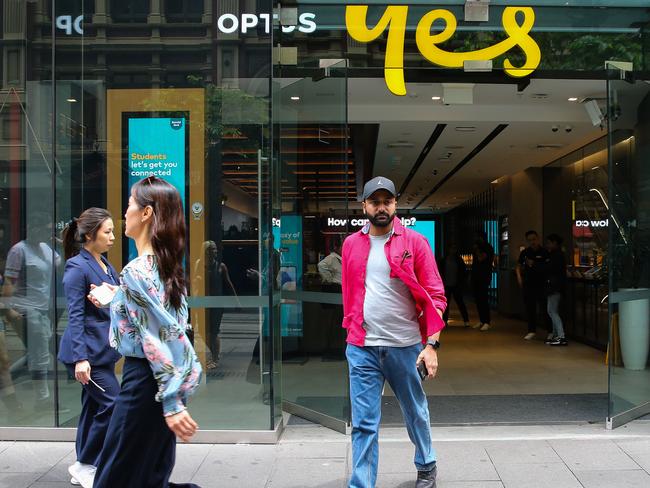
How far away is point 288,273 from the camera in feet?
21.8

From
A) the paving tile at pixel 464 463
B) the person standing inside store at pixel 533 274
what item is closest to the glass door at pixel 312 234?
the paving tile at pixel 464 463

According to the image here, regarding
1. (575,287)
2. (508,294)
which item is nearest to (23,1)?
(575,287)

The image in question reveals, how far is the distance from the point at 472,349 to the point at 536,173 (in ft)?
20.4

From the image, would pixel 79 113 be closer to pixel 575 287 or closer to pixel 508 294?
pixel 575 287

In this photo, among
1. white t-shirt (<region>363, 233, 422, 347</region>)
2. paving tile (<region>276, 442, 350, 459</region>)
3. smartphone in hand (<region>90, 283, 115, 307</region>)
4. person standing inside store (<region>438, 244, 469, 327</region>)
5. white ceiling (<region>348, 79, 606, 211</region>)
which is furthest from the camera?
person standing inside store (<region>438, 244, 469, 327</region>)

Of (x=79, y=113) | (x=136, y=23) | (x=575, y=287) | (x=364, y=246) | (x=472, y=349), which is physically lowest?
(x=472, y=349)

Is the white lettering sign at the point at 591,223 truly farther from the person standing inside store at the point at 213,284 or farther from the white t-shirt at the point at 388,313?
the white t-shirt at the point at 388,313

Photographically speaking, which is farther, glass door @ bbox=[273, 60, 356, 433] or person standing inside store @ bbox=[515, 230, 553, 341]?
person standing inside store @ bbox=[515, 230, 553, 341]

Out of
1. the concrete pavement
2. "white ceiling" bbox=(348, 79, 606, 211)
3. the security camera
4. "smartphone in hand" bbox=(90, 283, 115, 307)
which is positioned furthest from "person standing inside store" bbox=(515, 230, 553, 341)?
"smartphone in hand" bbox=(90, 283, 115, 307)

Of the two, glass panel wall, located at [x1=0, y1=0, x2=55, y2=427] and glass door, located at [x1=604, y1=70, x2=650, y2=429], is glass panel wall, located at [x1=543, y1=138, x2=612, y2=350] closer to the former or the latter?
glass door, located at [x1=604, y1=70, x2=650, y2=429]

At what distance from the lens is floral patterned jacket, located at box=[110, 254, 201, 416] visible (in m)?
2.79

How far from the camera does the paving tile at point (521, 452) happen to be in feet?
16.5

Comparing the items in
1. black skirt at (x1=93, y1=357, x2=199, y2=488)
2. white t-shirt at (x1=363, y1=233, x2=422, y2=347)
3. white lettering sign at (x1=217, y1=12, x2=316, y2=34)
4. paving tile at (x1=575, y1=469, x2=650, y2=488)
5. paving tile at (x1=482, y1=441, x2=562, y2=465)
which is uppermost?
white lettering sign at (x1=217, y1=12, x2=316, y2=34)

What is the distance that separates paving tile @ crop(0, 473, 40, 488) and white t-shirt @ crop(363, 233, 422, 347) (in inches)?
97.9
